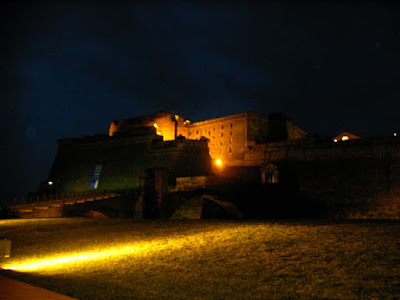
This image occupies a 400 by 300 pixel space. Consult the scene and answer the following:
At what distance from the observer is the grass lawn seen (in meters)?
5.32

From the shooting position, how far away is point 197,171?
117 feet

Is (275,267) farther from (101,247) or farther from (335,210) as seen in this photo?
(335,210)

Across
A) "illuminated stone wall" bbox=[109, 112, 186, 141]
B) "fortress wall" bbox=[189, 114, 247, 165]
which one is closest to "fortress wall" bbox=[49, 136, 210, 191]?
"fortress wall" bbox=[189, 114, 247, 165]

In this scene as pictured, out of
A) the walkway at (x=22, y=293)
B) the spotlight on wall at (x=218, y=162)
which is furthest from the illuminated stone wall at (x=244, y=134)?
the walkway at (x=22, y=293)

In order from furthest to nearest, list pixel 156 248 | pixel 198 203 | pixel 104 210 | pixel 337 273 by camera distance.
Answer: pixel 104 210, pixel 198 203, pixel 156 248, pixel 337 273

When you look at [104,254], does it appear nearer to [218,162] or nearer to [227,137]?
[218,162]

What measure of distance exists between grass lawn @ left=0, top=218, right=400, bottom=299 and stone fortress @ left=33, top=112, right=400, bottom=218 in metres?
11.4

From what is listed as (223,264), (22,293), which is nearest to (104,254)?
(223,264)

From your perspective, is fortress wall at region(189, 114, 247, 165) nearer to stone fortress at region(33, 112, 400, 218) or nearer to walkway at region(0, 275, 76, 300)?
stone fortress at region(33, 112, 400, 218)

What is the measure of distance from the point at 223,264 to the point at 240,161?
3286 cm

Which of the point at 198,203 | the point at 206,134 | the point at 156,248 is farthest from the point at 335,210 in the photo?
the point at 206,134

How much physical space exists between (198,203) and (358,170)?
1401 cm

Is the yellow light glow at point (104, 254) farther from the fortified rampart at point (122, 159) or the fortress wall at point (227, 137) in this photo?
the fortress wall at point (227, 137)

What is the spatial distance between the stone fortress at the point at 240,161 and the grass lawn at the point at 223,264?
447 inches
